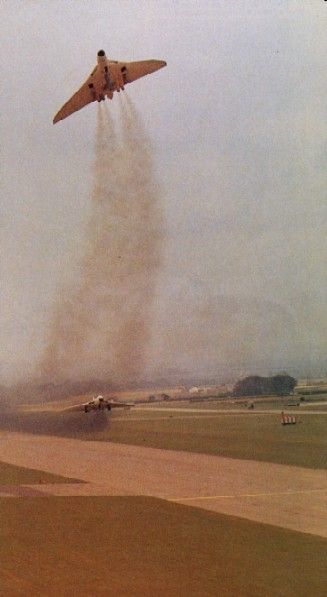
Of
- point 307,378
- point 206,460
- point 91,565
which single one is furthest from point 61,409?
point 91,565

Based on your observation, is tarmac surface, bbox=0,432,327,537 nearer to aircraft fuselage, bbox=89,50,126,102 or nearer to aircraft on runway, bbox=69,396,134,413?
aircraft on runway, bbox=69,396,134,413

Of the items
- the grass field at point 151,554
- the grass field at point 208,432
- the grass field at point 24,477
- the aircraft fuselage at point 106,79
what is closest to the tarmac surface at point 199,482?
the grass field at point 24,477

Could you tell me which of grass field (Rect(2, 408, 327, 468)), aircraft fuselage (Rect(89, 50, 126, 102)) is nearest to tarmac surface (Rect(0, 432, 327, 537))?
grass field (Rect(2, 408, 327, 468))

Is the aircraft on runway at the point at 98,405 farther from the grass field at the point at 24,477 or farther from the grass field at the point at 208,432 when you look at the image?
the grass field at the point at 24,477

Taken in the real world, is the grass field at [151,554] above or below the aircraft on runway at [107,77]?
below

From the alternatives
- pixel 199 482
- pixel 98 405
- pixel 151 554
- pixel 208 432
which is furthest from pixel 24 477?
pixel 98 405

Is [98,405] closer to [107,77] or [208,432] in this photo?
[208,432]
